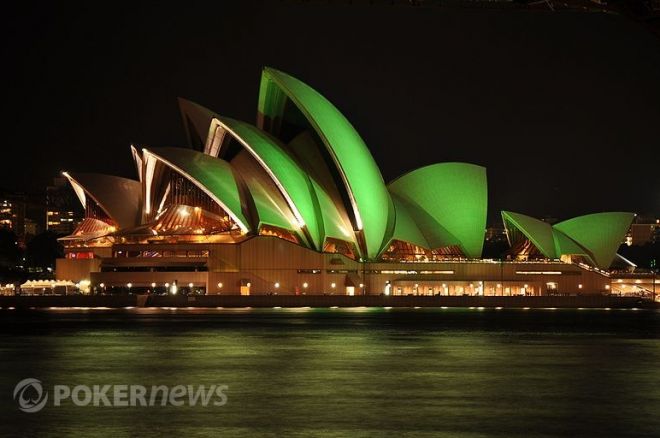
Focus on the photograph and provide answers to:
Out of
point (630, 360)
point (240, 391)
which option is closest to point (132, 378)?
point (240, 391)

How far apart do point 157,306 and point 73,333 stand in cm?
3708

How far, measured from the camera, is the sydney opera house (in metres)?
79.8

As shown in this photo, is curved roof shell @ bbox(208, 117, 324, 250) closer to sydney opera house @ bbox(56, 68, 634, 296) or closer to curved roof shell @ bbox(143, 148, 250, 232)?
sydney opera house @ bbox(56, 68, 634, 296)

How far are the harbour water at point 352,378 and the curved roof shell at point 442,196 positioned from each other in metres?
41.5

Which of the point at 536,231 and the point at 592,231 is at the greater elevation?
the point at 592,231

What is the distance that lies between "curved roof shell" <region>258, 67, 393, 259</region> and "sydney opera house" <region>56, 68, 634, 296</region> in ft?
0.33

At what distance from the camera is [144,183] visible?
84.3 m

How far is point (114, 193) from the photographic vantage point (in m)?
87.6

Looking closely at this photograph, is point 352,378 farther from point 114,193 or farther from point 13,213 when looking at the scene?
point 13,213

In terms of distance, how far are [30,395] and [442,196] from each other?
6928 centimetres

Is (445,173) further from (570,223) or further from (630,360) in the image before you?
(630,360)

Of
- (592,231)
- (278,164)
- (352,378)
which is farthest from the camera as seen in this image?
(592,231)

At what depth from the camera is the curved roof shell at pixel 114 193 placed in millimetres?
86562

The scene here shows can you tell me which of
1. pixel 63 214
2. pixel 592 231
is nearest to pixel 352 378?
pixel 592 231
